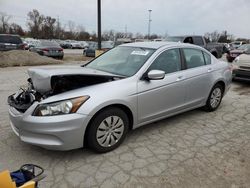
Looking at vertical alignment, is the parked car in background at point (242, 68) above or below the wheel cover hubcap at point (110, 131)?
above

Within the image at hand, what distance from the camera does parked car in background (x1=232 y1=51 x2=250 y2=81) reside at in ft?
25.2

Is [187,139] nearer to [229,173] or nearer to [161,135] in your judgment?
[161,135]

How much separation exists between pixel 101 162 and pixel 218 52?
701 inches

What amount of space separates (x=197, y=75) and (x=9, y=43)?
48.1 ft

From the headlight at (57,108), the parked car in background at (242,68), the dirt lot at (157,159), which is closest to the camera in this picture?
the dirt lot at (157,159)

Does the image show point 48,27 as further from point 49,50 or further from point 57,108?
point 57,108

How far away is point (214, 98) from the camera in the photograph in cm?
496

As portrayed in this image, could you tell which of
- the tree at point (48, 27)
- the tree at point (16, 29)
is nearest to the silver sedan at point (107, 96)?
the tree at point (48, 27)

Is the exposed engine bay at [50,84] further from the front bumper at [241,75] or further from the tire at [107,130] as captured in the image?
the front bumper at [241,75]

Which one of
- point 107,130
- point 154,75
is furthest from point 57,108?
point 154,75

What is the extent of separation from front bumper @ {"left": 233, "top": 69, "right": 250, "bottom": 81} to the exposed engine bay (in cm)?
606

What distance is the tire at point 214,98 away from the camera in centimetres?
485

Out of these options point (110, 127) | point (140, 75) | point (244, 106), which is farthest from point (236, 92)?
point (110, 127)

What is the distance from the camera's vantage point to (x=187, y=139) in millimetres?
3707
